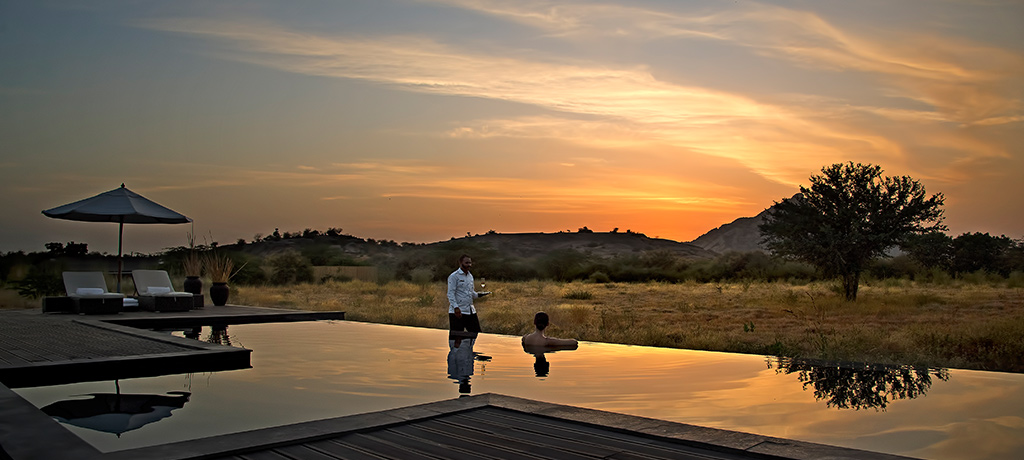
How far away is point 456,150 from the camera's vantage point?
17.7 meters

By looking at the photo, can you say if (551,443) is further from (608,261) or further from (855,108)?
(608,261)

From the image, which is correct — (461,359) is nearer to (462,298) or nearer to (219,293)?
(462,298)

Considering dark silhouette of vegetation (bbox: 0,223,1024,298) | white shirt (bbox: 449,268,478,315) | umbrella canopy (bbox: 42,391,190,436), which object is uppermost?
dark silhouette of vegetation (bbox: 0,223,1024,298)

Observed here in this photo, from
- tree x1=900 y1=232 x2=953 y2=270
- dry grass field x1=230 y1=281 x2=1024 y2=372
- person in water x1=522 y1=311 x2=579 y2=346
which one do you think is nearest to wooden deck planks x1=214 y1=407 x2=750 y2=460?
person in water x1=522 y1=311 x2=579 y2=346

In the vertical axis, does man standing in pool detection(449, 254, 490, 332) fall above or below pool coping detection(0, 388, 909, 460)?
above

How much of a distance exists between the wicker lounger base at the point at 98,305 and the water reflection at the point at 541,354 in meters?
7.51

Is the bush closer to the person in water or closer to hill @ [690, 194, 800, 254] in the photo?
the person in water

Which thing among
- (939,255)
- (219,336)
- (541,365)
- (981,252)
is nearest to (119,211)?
(219,336)

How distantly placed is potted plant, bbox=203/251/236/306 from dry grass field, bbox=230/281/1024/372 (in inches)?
96.1

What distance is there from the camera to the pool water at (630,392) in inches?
179

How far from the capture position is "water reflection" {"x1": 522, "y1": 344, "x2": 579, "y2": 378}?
269 inches

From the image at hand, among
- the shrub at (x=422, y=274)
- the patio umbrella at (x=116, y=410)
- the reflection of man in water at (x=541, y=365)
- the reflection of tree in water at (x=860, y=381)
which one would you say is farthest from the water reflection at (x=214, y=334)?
the shrub at (x=422, y=274)

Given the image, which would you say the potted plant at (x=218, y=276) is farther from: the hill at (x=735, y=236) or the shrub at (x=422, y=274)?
the hill at (x=735, y=236)

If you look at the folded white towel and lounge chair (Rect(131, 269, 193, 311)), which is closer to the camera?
the folded white towel
